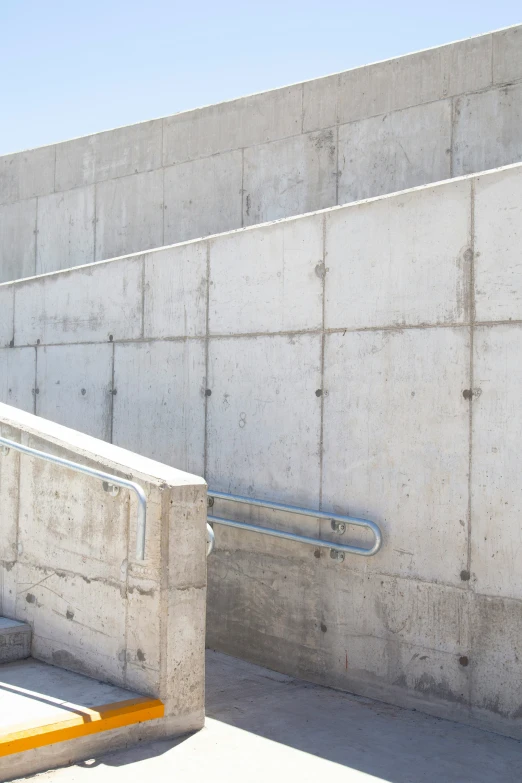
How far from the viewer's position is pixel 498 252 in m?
5.04

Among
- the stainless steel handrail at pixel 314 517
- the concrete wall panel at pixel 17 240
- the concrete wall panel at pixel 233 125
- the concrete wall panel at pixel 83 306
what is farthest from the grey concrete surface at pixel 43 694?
the concrete wall panel at pixel 17 240

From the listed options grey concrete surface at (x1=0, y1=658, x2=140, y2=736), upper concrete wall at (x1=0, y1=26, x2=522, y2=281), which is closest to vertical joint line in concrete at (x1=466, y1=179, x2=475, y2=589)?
upper concrete wall at (x1=0, y1=26, x2=522, y2=281)

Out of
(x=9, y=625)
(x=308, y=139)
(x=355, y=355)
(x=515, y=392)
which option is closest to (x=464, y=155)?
(x=308, y=139)

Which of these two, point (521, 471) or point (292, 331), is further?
point (292, 331)

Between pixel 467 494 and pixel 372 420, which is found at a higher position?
pixel 372 420

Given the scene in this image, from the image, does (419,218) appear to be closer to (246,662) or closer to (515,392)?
(515,392)

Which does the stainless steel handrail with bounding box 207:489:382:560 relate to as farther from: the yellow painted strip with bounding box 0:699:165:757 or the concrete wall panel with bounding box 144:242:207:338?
the yellow painted strip with bounding box 0:699:165:757

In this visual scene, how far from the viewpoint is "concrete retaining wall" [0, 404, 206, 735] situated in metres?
4.68

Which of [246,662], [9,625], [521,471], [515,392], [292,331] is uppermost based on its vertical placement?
[292,331]

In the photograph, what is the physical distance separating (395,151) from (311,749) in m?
4.73

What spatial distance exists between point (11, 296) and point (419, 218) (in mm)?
4987

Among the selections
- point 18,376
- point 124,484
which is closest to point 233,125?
point 18,376

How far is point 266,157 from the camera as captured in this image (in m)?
8.25

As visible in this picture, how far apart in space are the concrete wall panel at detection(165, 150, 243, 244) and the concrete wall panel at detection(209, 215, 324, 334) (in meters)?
1.84
